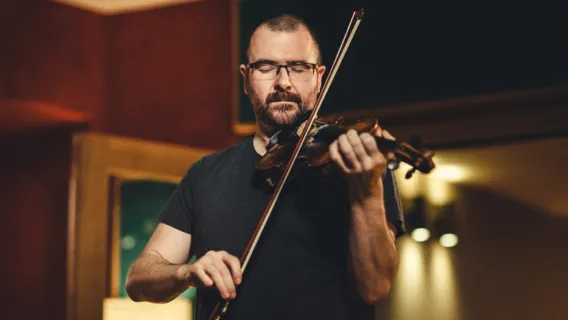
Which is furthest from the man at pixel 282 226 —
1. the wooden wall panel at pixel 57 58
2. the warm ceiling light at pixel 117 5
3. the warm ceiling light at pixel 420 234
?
the warm ceiling light at pixel 117 5

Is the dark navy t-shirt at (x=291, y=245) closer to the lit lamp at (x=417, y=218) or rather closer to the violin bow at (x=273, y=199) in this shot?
the violin bow at (x=273, y=199)

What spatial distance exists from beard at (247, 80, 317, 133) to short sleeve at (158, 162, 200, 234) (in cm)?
25

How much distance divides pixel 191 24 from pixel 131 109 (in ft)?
1.73

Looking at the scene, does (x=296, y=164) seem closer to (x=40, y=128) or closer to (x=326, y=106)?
(x=326, y=106)

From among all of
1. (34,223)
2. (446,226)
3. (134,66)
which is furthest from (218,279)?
(34,223)

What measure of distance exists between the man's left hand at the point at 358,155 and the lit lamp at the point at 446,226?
234 centimetres

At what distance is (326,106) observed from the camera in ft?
10.2

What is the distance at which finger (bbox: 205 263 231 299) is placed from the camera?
1346mm

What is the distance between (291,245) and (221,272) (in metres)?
0.24

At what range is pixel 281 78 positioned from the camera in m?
1.63

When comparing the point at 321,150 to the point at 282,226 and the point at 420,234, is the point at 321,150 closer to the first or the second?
the point at 282,226

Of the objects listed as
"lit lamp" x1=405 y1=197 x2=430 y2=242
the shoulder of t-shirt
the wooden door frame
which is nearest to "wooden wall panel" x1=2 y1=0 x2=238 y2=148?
the wooden door frame

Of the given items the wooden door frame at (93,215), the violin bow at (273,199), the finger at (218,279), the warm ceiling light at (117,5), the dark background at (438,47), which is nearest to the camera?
the finger at (218,279)

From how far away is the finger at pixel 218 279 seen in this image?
1346mm
